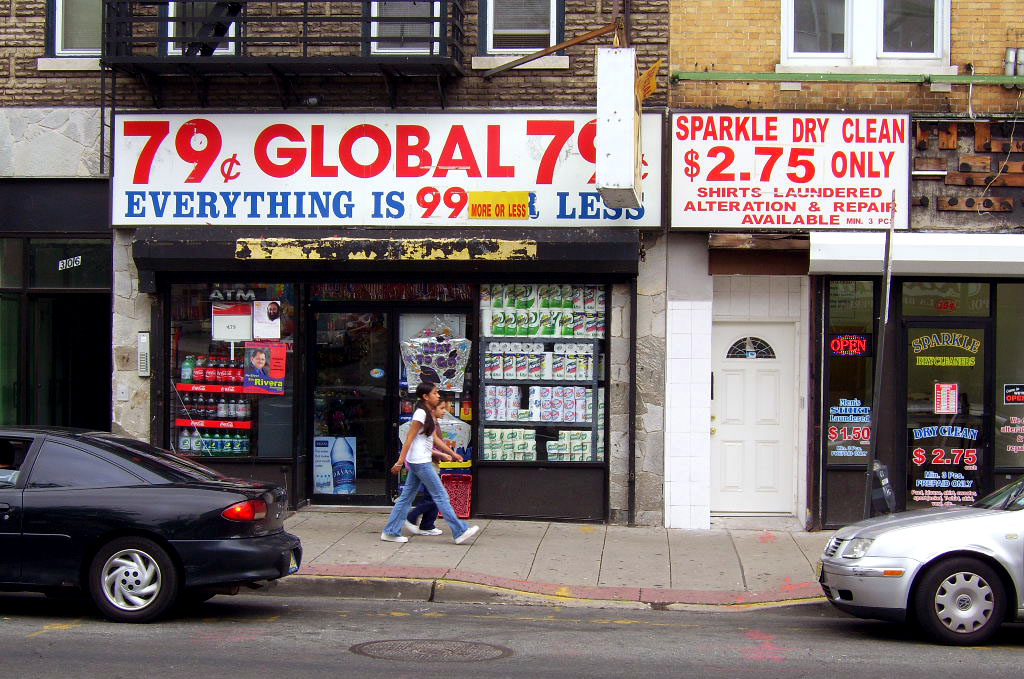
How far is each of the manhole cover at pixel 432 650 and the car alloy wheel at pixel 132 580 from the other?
1465 mm

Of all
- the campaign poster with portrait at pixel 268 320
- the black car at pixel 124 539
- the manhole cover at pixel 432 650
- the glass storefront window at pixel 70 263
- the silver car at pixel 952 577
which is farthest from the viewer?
the glass storefront window at pixel 70 263

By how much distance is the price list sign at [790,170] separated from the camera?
11992 millimetres

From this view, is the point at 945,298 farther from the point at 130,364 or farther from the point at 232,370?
the point at 130,364

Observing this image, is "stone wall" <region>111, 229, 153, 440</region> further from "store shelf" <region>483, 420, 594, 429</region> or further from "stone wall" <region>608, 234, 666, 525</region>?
"stone wall" <region>608, 234, 666, 525</region>

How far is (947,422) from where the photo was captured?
1222 centimetres

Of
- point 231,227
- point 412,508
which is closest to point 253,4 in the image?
point 231,227

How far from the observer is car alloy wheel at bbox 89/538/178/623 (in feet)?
25.3

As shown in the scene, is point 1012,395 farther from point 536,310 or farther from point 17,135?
point 17,135

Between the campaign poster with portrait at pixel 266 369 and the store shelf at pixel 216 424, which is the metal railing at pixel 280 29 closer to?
the campaign poster with portrait at pixel 266 369

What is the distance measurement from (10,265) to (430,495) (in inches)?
236

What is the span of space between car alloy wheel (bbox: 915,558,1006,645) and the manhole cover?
114 inches

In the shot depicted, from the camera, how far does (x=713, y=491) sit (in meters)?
12.6

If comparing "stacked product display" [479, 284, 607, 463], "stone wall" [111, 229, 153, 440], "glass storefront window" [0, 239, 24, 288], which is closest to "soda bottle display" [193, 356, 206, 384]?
"stone wall" [111, 229, 153, 440]

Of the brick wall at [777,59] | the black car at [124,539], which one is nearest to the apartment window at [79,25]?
the brick wall at [777,59]
